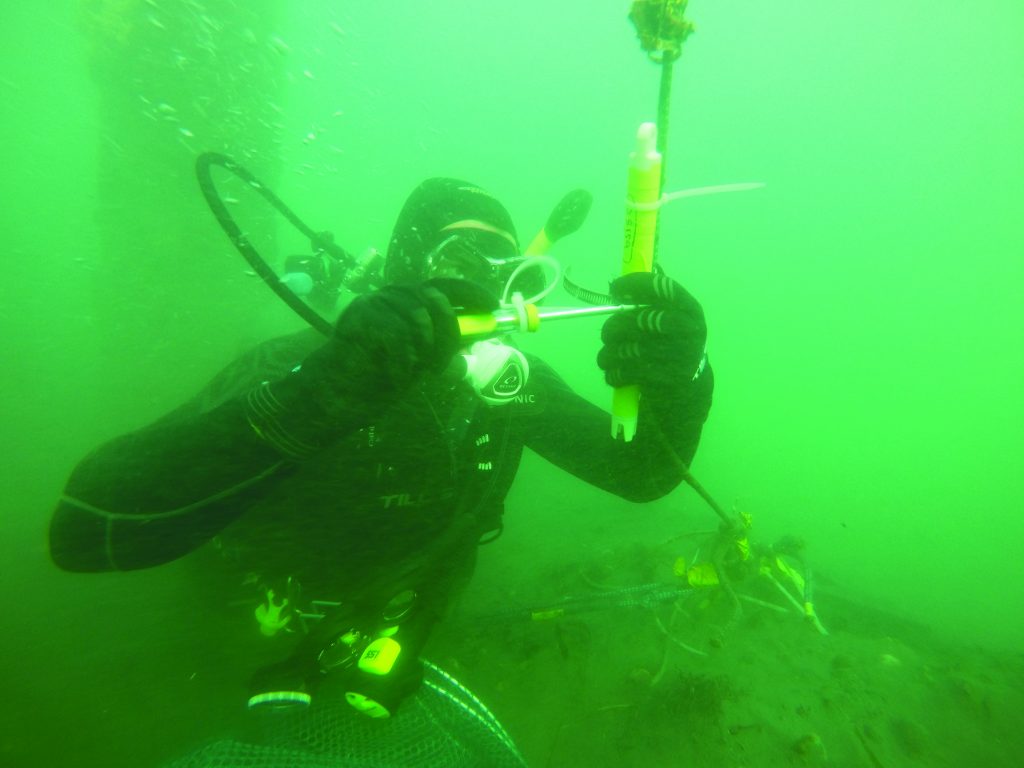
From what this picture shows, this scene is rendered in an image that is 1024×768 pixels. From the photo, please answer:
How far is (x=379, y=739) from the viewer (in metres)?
1.71

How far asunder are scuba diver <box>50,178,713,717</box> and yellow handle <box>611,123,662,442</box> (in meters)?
0.08

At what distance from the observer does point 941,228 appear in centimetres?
6919

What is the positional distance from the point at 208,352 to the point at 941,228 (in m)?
96.6

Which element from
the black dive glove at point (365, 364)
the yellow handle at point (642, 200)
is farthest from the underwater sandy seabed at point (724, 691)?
the black dive glove at point (365, 364)

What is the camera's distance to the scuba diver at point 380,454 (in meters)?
1.43

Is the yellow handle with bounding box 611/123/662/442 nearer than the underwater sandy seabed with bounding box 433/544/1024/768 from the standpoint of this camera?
Yes

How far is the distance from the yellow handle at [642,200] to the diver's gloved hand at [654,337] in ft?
0.34

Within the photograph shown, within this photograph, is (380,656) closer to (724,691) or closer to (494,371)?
(494,371)

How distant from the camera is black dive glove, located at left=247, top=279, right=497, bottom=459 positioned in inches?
52.7

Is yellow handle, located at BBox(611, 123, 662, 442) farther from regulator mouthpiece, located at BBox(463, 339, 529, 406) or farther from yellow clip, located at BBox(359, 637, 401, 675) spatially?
yellow clip, located at BBox(359, 637, 401, 675)

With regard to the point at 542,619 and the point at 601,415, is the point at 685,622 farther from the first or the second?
the point at 601,415

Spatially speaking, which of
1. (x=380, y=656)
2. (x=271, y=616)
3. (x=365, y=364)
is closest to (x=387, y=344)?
(x=365, y=364)

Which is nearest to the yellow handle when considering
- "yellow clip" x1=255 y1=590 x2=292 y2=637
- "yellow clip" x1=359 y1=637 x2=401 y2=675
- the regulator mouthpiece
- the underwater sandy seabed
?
the regulator mouthpiece

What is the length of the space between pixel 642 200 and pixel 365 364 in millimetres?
969
